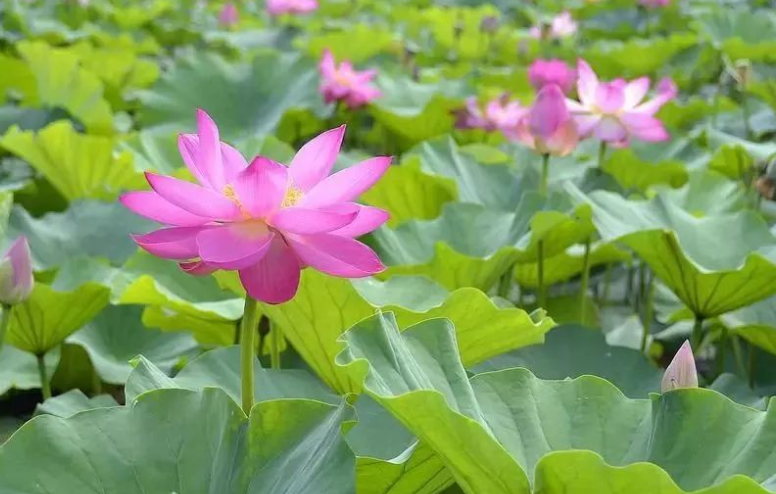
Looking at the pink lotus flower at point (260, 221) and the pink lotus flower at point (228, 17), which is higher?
the pink lotus flower at point (260, 221)

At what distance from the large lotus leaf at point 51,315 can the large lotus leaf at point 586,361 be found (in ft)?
1.70

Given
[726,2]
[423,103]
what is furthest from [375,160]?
[726,2]

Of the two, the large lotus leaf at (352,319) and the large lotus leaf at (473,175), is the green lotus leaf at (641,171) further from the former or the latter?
the large lotus leaf at (352,319)

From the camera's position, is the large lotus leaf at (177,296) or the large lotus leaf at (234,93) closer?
the large lotus leaf at (177,296)

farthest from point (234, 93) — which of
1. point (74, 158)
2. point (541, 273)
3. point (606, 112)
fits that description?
point (541, 273)

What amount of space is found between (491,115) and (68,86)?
3.45ft

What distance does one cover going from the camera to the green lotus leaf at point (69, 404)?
114 centimetres

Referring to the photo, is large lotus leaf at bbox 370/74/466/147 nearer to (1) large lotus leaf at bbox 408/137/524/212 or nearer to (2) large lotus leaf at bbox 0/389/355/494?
(1) large lotus leaf at bbox 408/137/524/212

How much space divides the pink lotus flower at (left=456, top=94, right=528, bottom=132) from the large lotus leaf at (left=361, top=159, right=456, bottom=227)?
0.22 meters

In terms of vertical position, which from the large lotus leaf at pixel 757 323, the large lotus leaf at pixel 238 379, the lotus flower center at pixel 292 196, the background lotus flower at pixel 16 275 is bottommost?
the large lotus leaf at pixel 757 323

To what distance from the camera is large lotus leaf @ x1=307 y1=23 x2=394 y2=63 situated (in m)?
3.25

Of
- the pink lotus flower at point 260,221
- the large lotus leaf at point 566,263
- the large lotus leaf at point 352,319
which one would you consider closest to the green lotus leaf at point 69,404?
the large lotus leaf at point 352,319

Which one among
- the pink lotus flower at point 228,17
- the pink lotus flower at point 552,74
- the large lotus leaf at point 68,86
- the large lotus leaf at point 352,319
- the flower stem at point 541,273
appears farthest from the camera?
the pink lotus flower at point 228,17

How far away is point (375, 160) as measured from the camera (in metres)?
0.84
